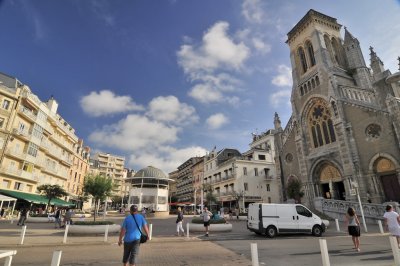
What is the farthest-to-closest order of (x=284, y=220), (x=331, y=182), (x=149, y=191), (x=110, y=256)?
(x=149, y=191) → (x=331, y=182) → (x=284, y=220) → (x=110, y=256)

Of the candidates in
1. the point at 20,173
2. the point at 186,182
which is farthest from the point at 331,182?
the point at 186,182

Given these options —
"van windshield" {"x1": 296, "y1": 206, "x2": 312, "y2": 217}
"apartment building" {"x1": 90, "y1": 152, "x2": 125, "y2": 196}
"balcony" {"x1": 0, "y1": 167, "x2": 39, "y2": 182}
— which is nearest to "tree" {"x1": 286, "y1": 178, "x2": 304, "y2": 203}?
"van windshield" {"x1": 296, "y1": 206, "x2": 312, "y2": 217}

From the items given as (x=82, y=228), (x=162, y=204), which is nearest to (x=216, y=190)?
(x=162, y=204)

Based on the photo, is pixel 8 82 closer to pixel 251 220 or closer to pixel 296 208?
pixel 251 220

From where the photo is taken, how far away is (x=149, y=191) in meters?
41.6

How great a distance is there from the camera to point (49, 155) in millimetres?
40406

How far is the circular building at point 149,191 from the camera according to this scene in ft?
134

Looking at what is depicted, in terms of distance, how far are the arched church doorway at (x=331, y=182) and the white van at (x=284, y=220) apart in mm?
12786

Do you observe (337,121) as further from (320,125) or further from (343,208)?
(343,208)

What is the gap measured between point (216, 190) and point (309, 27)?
1428 inches

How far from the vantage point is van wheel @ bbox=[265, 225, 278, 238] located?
1400cm

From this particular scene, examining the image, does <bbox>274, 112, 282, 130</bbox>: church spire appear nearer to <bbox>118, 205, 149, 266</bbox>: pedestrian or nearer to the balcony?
<bbox>118, 205, 149, 266</bbox>: pedestrian

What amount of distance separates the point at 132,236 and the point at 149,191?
3738 centimetres

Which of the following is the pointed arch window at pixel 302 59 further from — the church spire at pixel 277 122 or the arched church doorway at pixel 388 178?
the arched church doorway at pixel 388 178
